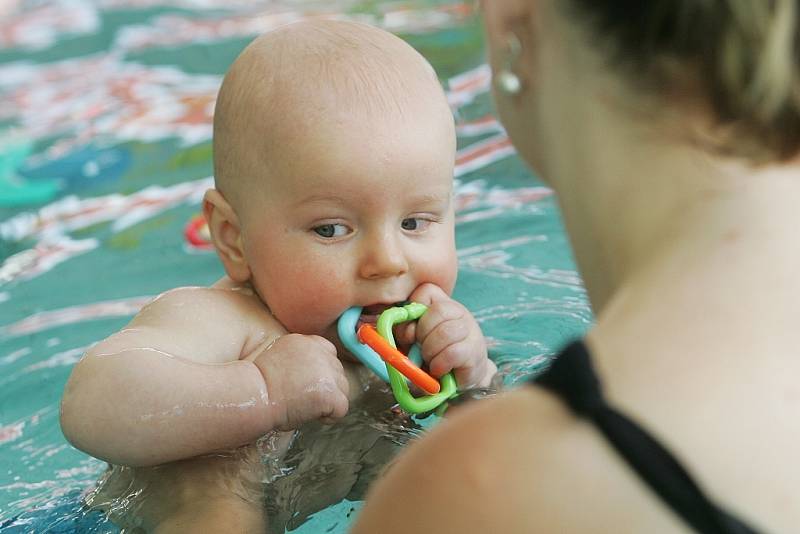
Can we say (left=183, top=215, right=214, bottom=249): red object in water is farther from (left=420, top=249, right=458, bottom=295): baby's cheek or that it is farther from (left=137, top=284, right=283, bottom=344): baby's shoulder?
(left=420, top=249, right=458, bottom=295): baby's cheek

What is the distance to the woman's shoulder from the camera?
1038mm

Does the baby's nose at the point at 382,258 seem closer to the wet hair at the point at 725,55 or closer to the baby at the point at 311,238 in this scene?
the baby at the point at 311,238

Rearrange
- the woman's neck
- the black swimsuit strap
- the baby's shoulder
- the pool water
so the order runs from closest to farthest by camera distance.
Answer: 1. the black swimsuit strap
2. the woman's neck
3. the baby's shoulder
4. the pool water

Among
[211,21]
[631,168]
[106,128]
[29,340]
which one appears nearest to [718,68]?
[631,168]

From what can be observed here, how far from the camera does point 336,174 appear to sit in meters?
2.24

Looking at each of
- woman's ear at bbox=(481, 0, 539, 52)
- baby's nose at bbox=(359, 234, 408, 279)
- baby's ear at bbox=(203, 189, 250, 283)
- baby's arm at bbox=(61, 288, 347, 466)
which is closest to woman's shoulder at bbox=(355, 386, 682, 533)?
woman's ear at bbox=(481, 0, 539, 52)

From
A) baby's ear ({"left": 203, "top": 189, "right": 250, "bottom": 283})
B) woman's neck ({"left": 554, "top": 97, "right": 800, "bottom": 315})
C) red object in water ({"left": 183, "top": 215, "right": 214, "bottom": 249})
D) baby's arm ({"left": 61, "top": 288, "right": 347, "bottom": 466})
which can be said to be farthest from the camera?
red object in water ({"left": 183, "top": 215, "right": 214, "bottom": 249})

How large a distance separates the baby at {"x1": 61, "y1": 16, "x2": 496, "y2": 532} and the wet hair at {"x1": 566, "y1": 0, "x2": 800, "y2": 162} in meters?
1.10

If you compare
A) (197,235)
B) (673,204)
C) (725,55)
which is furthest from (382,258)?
(197,235)

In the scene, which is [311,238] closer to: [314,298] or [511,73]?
[314,298]

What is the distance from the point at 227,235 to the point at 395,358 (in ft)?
1.69

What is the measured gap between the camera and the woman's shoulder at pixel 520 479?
3.41 ft

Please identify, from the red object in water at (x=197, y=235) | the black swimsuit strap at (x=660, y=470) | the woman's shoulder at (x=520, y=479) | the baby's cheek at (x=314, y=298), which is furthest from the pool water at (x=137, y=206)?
the black swimsuit strap at (x=660, y=470)

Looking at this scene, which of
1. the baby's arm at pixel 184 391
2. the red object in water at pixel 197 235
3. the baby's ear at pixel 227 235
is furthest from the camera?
the red object in water at pixel 197 235
